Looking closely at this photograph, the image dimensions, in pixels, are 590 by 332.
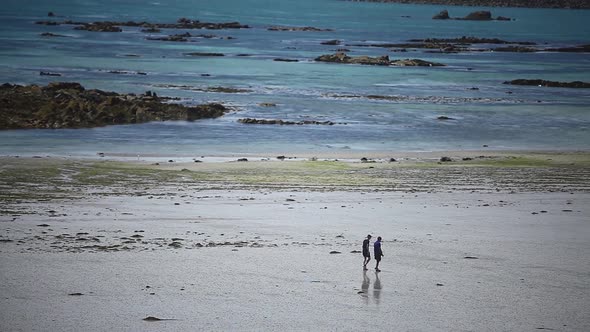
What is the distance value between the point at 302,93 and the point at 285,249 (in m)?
41.1

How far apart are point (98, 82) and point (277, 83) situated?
12928 mm

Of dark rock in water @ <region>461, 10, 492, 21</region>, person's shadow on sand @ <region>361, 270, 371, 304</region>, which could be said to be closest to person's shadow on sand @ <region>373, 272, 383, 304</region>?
person's shadow on sand @ <region>361, 270, 371, 304</region>

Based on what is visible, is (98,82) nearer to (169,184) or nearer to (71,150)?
(71,150)

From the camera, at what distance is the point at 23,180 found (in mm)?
29031

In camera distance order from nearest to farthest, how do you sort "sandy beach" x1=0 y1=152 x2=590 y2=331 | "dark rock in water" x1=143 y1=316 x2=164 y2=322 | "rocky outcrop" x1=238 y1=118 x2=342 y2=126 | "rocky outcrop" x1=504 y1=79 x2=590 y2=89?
"dark rock in water" x1=143 y1=316 x2=164 y2=322 → "sandy beach" x1=0 y1=152 x2=590 y2=331 → "rocky outcrop" x1=238 y1=118 x2=342 y2=126 → "rocky outcrop" x1=504 y1=79 x2=590 y2=89

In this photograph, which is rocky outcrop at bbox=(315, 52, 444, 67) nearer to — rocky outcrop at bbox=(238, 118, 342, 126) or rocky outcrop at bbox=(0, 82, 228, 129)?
rocky outcrop at bbox=(0, 82, 228, 129)

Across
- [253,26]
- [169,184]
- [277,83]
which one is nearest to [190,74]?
[277,83]

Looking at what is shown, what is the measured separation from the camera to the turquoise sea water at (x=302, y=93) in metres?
41.8

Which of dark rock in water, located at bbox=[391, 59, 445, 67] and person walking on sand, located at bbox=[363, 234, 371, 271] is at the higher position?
dark rock in water, located at bbox=[391, 59, 445, 67]

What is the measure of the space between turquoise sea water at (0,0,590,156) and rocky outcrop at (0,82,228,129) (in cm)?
126

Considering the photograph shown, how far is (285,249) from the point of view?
21.3 meters

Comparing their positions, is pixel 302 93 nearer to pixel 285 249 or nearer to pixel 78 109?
pixel 78 109

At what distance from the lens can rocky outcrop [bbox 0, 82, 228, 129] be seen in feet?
144

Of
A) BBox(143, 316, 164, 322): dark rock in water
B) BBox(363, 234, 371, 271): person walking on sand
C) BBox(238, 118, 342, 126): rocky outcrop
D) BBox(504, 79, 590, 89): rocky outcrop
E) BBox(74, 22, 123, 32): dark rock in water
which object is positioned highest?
BBox(74, 22, 123, 32): dark rock in water
